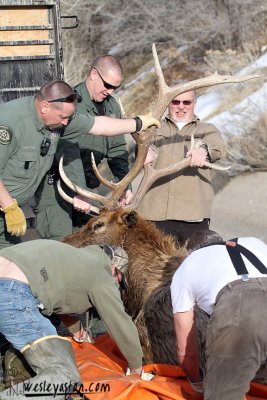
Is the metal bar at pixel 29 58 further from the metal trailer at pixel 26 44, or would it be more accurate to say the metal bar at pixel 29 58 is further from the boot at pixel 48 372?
the boot at pixel 48 372

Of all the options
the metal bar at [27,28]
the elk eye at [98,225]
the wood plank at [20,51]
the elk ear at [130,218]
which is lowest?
the elk eye at [98,225]

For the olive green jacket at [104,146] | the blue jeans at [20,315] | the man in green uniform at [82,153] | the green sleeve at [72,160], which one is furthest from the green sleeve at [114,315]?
the olive green jacket at [104,146]

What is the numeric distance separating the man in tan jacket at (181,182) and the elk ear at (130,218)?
0.47 metres

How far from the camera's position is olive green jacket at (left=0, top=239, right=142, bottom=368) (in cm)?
521

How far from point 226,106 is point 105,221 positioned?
10.3 meters

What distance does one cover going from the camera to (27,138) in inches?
256

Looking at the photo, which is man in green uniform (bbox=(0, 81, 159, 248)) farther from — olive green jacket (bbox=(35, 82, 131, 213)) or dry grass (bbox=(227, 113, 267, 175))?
dry grass (bbox=(227, 113, 267, 175))

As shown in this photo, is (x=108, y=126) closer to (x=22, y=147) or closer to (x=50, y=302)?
(x=22, y=147)

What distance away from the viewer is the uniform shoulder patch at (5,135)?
6.36m

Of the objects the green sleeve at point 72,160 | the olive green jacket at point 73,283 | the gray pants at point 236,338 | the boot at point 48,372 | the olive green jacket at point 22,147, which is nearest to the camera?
the gray pants at point 236,338

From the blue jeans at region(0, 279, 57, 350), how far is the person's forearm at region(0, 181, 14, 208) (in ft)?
4.46

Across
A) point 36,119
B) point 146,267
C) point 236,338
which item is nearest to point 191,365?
point 236,338

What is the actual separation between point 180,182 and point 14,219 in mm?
1817

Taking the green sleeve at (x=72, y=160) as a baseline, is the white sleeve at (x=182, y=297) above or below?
below
